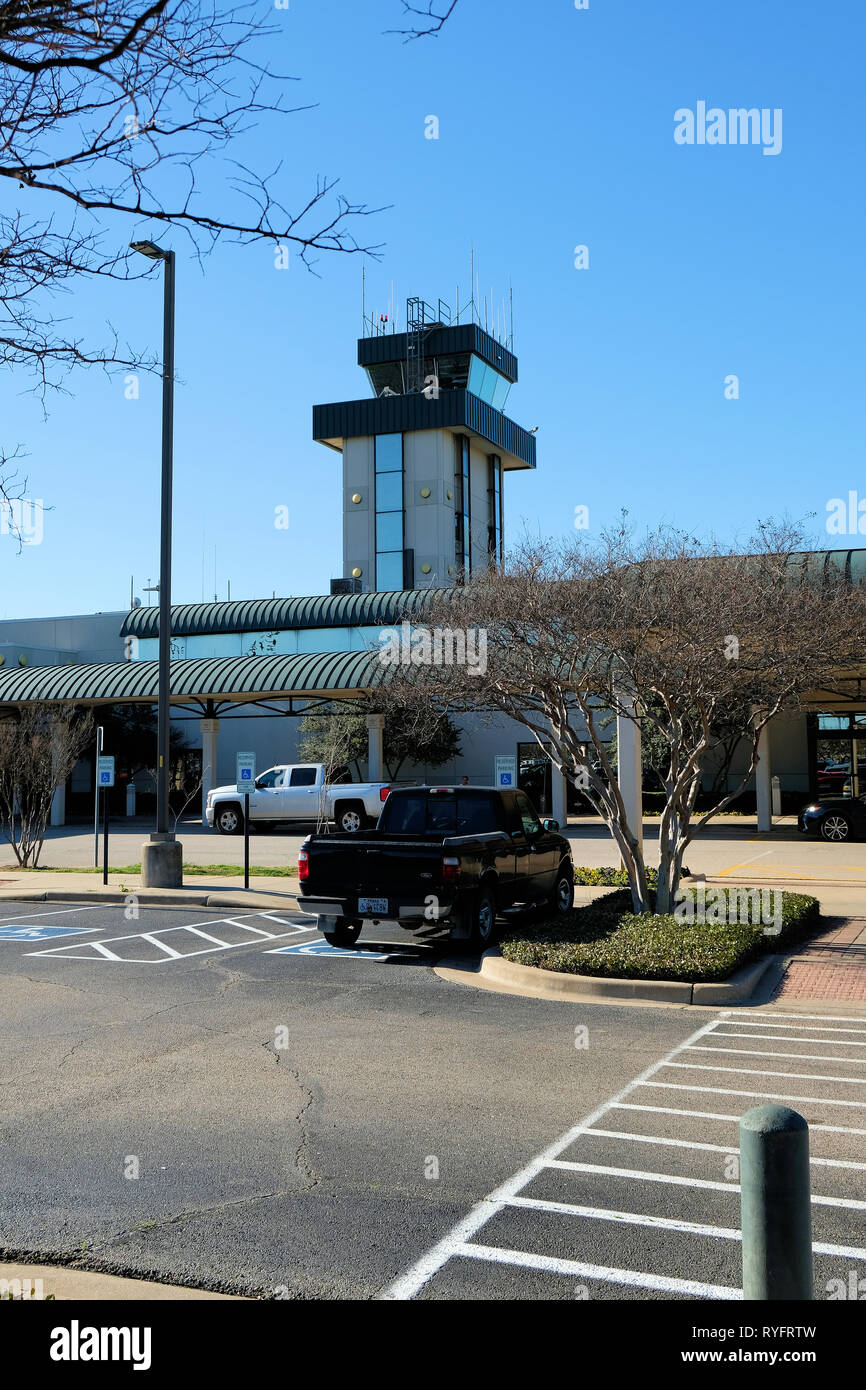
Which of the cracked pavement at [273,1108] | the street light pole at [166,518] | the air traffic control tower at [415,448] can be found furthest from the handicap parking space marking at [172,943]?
the air traffic control tower at [415,448]

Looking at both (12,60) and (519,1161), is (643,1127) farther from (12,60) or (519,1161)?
(12,60)

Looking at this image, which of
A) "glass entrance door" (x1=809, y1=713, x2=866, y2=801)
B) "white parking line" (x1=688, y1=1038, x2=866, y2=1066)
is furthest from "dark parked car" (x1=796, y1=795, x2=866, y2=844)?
"white parking line" (x1=688, y1=1038, x2=866, y2=1066)

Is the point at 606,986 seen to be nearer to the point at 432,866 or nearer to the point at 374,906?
the point at 432,866

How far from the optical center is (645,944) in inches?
444

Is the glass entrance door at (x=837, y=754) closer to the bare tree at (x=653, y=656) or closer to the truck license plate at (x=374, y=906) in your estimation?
the bare tree at (x=653, y=656)

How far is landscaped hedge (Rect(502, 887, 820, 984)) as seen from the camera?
34.5 ft

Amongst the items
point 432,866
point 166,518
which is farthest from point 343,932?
point 166,518

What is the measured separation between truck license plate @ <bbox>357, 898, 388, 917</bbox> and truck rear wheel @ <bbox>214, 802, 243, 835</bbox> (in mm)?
21951

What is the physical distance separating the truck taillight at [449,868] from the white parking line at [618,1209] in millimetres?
4492

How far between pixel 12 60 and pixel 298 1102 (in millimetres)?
5519

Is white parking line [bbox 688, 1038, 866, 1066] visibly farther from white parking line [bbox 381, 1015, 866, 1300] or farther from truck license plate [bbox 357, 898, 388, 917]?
truck license plate [bbox 357, 898, 388, 917]

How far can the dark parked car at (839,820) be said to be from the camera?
2745cm

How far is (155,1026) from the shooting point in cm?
928
